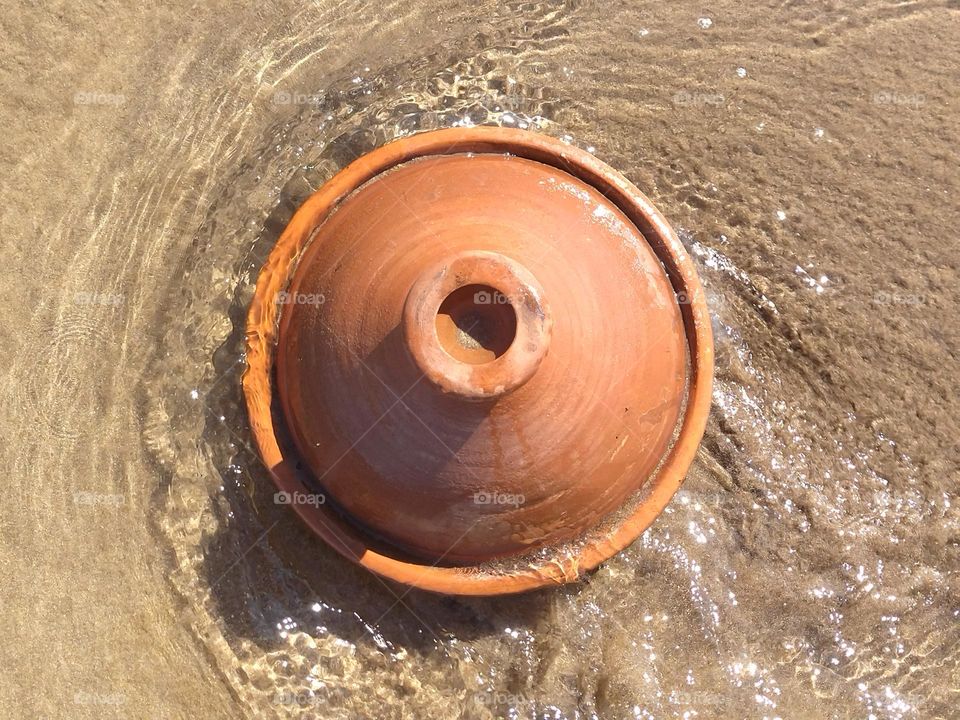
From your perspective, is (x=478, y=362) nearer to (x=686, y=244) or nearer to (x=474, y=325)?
(x=474, y=325)

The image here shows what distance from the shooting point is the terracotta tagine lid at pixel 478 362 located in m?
1.77

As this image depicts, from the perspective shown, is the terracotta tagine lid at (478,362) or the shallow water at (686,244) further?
the shallow water at (686,244)

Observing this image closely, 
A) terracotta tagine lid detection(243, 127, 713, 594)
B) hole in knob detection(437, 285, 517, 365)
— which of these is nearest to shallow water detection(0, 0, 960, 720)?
terracotta tagine lid detection(243, 127, 713, 594)

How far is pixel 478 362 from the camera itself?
1.74m

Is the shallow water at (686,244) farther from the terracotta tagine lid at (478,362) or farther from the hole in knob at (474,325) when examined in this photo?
the hole in knob at (474,325)

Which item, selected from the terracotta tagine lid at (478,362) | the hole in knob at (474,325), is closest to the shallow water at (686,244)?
the terracotta tagine lid at (478,362)

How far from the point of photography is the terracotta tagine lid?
5.80 feet

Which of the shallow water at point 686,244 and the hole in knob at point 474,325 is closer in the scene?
the hole in knob at point 474,325

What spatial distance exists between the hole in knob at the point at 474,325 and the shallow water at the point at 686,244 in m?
1.36

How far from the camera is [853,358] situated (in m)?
2.95

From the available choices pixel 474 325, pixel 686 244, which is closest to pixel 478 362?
pixel 474 325

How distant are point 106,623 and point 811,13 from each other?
12.3ft

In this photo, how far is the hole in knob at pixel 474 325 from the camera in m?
1.72

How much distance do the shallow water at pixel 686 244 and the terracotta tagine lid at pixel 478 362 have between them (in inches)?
26.9
